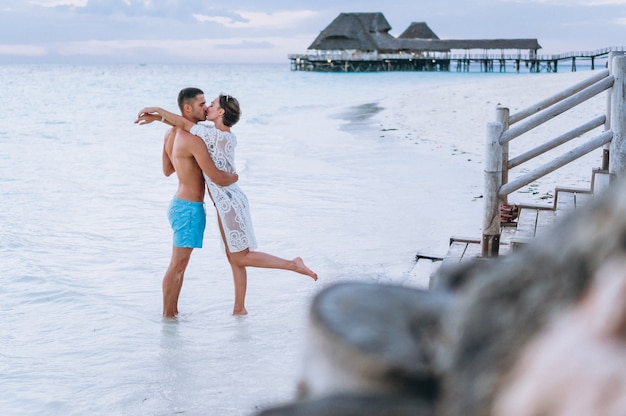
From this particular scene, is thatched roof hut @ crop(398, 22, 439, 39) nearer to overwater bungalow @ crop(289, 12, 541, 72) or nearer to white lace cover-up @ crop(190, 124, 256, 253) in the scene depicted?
overwater bungalow @ crop(289, 12, 541, 72)

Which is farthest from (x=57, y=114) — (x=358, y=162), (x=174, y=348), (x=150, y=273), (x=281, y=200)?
(x=174, y=348)

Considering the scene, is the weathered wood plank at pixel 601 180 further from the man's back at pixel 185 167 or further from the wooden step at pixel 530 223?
the man's back at pixel 185 167

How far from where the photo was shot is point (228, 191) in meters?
5.08

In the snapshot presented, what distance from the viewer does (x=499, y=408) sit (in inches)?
29.9

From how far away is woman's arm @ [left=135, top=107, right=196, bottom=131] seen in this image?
4934mm

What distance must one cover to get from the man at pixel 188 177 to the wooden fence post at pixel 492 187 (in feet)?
5.94

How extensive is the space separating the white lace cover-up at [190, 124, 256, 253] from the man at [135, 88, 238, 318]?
0.18 ft

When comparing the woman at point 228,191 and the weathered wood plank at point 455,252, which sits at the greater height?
the woman at point 228,191

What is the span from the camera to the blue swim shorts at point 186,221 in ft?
16.6

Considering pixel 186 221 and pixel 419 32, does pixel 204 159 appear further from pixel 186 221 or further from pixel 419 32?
pixel 419 32

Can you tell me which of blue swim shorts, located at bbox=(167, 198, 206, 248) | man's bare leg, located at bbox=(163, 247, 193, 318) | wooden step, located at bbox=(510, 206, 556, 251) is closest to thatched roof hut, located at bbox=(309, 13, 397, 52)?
wooden step, located at bbox=(510, 206, 556, 251)

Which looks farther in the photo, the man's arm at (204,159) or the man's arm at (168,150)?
the man's arm at (168,150)

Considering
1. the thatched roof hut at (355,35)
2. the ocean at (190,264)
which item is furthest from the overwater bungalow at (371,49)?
the ocean at (190,264)

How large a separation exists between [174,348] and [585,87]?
3693 millimetres
